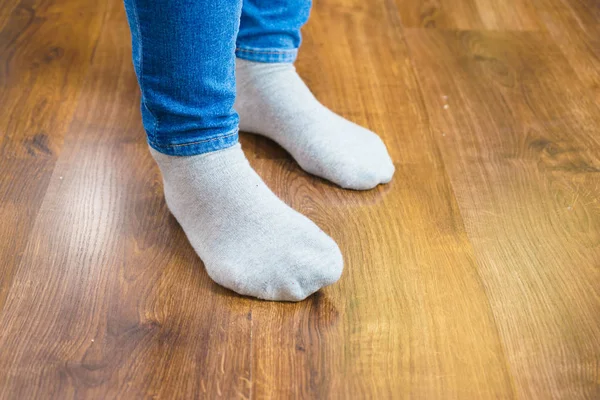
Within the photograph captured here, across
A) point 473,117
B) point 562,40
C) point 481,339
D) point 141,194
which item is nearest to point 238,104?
point 141,194

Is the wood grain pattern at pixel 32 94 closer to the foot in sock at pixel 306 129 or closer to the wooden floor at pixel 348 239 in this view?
the wooden floor at pixel 348 239

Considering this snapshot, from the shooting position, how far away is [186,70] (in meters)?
0.59

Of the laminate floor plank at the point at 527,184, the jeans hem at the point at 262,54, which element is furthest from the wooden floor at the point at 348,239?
the jeans hem at the point at 262,54

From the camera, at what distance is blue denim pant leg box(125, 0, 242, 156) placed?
561 mm

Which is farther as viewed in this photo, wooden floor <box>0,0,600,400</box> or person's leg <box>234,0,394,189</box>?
person's leg <box>234,0,394,189</box>

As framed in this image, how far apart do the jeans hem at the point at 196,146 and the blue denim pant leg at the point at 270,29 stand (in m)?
0.20

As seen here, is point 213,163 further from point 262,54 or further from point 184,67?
point 262,54

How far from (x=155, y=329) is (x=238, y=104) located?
0.39m

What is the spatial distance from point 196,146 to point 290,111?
0.23 m

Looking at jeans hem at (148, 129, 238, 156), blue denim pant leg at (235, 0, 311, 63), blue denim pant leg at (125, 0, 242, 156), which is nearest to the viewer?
blue denim pant leg at (125, 0, 242, 156)

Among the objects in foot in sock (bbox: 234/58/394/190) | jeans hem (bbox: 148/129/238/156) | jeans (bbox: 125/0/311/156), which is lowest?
foot in sock (bbox: 234/58/394/190)

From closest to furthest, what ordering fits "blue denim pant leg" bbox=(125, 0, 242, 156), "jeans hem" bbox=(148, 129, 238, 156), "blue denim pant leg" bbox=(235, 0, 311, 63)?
"blue denim pant leg" bbox=(125, 0, 242, 156)
"jeans hem" bbox=(148, 129, 238, 156)
"blue denim pant leg" bbox=(235, 0, 311, 63)

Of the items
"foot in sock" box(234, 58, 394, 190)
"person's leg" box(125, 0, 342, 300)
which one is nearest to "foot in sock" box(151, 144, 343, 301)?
"person's leg" box(125, 0, 342, 300)

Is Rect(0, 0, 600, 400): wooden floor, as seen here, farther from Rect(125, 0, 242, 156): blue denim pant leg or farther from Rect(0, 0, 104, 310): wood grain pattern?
Rect(125, 0, 242, 156): blue denim pant leg
